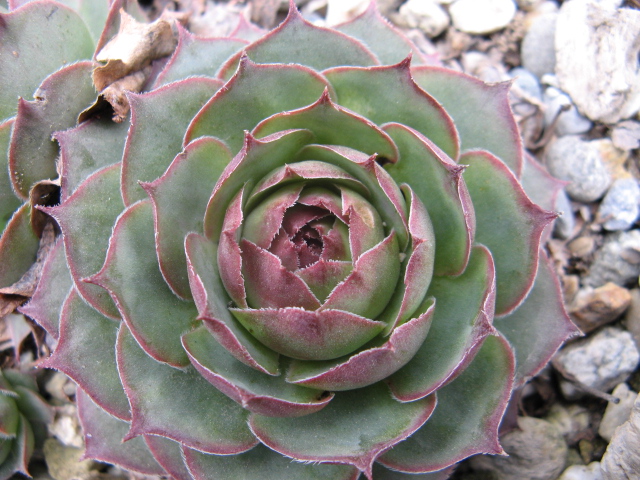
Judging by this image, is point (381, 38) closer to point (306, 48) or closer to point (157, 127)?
point (306, 48)

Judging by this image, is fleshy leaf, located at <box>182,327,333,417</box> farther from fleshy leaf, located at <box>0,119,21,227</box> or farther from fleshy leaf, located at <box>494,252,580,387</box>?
fleshy leaf, located at <box>0,119,21,227</box>

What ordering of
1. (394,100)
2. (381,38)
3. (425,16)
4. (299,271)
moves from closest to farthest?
(299,271) < (394,100) < (381,38) < (425,16)

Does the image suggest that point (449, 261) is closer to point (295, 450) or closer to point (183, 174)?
point (295, 450)

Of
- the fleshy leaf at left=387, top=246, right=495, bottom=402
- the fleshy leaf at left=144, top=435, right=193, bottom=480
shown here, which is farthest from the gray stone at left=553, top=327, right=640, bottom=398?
the fleshy leaf at left=144, top=435, right=193, bottom=480

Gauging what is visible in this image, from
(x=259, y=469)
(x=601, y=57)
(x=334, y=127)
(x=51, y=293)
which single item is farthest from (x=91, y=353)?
(x=601, y=57)

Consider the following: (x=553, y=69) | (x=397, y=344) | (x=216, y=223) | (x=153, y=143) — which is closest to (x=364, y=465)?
(x=397, y=344)
